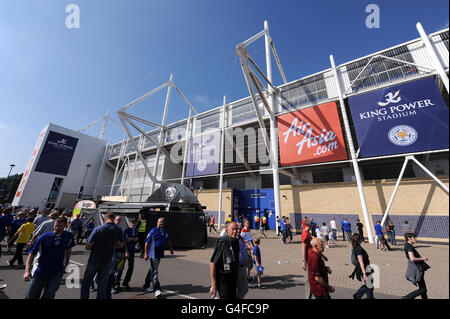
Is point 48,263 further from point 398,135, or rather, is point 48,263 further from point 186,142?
point 186,142

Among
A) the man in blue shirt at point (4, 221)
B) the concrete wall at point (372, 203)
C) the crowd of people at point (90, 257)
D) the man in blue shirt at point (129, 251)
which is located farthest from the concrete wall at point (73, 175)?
the man in blue shirt at point (129, 251)

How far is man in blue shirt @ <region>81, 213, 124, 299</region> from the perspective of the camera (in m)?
4.02

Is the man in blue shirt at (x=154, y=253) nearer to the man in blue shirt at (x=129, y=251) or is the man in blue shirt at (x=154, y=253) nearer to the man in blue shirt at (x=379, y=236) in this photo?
the man in blue shirt at (x=129, y=251)

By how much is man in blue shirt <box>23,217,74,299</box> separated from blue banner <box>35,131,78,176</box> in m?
44.4

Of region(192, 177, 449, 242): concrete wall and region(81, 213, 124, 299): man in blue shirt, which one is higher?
region(192, 177, 449, 242): concrete wall

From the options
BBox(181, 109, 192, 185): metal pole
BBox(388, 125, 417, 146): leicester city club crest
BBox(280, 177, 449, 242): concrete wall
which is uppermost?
BBox(181, 109, 192, 185): metal pole

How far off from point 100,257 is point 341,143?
17468 millimetres

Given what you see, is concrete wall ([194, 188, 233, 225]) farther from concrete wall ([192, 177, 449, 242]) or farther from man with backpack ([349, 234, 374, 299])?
man with backpack ([349, 234, 374, 299])

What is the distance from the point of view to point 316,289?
337cm

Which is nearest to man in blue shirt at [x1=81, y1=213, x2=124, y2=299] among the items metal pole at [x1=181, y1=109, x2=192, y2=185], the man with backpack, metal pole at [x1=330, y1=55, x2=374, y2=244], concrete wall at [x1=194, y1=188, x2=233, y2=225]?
the man with backpack

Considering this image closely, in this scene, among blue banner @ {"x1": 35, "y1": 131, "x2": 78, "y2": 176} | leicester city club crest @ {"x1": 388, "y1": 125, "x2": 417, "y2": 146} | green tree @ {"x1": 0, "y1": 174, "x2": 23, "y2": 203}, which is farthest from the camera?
green tree @ {"x1": 0, "y1": 174, "x2": 23, "y2": 203}

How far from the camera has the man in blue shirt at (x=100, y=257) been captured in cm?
402
